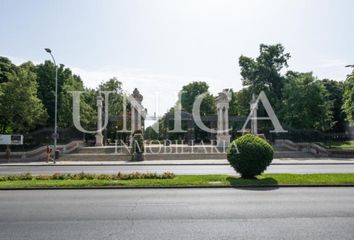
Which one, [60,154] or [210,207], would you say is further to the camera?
[60,154]

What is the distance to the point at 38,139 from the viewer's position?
43.5 metres

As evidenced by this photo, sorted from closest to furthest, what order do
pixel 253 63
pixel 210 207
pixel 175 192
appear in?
1. pixel 210 207
2. pixel 175 192
3. pixel 253 63

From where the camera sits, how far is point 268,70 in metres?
58.1

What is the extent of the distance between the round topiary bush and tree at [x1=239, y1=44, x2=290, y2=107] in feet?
140

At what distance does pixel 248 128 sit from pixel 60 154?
2644 cm

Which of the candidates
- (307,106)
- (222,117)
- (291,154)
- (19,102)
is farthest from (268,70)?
(19,102)

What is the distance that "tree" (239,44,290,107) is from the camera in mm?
58250

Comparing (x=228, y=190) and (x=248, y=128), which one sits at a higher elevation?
(x=248, y=128)

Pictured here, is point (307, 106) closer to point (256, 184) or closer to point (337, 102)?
point (337, 102)

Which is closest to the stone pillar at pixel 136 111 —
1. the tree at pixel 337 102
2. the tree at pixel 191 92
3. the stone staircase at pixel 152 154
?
the stone staircase at pixel 152 154

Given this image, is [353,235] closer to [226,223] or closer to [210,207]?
[226,223]

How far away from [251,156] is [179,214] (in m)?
7.58

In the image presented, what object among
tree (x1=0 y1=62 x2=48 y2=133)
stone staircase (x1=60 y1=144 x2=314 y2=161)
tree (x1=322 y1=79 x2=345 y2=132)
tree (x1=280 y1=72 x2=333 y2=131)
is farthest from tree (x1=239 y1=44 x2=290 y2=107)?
tree (x1=0 y1=62 x2=48 y2=133)

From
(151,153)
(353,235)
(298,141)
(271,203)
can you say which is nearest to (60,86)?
(151,153)
